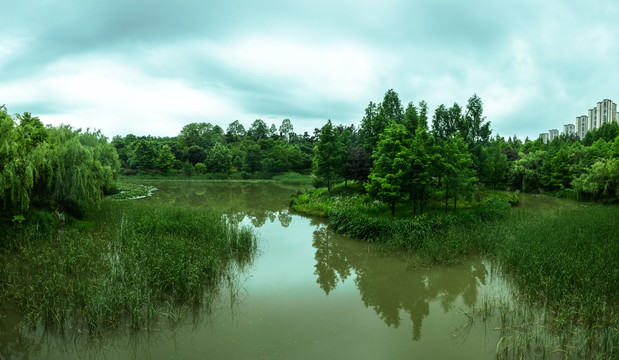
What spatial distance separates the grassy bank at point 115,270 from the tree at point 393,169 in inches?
305

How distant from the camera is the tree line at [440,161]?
1780 centimetres

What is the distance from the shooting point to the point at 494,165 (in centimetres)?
4062

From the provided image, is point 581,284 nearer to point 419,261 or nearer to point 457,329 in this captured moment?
point 457,329

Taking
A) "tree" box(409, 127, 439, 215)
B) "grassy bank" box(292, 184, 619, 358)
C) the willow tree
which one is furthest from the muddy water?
the willow tree

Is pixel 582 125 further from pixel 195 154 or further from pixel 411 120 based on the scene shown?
pixel 195 154

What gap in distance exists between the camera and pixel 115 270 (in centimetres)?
950

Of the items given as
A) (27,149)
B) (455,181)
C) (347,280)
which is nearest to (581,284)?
(347,280)

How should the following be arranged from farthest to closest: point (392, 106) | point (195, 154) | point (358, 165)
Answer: point (195, 154)
point (392, 106)
point (358, 165)

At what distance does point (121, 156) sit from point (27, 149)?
65.5 metres

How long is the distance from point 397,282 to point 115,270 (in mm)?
8794

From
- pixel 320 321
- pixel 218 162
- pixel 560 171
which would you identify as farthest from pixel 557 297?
pixel 218 162

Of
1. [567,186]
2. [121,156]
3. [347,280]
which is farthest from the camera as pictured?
[121,156]

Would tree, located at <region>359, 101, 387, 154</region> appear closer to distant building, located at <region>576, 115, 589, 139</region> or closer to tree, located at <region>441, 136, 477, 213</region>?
tree, located at <region>441, 136, 477, 213</region>

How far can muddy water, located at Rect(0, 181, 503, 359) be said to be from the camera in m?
6.61
